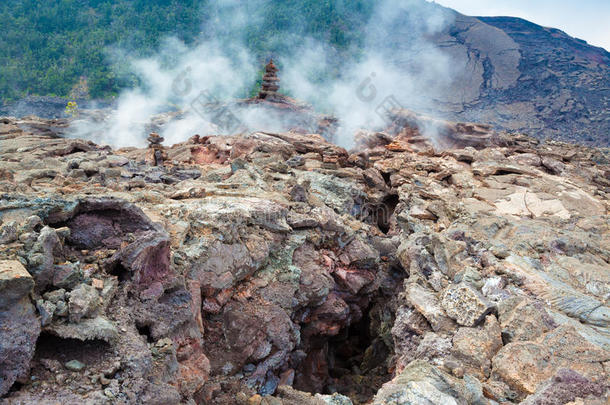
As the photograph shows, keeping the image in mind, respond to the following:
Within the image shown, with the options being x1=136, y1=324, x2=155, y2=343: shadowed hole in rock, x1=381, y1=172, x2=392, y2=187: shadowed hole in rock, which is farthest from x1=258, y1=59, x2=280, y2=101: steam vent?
x1=136, y1=324, x2=155, y2=343: shadowed hole in rock

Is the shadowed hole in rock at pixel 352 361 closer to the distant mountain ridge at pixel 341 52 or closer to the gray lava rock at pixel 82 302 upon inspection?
the gray lava rock at pixel 82 302

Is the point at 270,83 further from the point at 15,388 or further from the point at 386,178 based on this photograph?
the point at 15,388

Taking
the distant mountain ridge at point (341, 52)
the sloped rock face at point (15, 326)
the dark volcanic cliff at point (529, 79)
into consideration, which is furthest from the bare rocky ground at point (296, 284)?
the distant mountain ridge at point (341, 52)

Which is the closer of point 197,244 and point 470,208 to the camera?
point 197,244

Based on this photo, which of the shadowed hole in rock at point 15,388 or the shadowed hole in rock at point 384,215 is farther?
the shadowed hole in rock at point 384,215

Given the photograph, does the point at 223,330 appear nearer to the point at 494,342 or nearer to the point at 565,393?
the point at 494,342

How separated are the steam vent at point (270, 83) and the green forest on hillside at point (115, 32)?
26.0m

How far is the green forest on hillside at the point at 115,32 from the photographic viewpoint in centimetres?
4088

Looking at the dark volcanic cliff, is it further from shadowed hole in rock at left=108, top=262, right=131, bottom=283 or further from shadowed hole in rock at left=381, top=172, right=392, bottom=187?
shadowed hole in rock at left=108, top=262, right=131, bottom=283

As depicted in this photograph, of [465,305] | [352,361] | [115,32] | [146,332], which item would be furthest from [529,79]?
[115,32]

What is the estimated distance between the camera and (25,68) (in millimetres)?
40375

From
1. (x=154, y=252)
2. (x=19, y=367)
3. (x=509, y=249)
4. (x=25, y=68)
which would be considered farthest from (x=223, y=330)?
(x=25, y=68)

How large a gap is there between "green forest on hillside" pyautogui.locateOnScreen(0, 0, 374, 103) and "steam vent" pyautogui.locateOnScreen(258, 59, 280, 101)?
26.0 meters

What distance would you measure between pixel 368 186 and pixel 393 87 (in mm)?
36011
